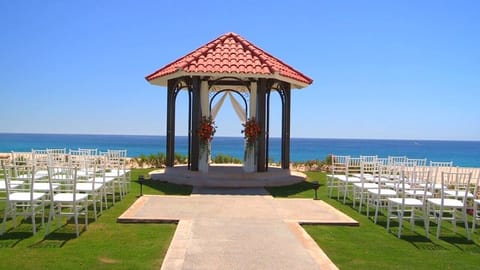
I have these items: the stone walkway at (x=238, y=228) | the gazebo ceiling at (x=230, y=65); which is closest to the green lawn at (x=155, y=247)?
the stone walkway at (x=238, y=228)

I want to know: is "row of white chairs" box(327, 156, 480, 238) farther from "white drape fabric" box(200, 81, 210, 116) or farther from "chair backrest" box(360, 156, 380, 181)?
"white drape fabric" box(200, 81, 210, 116)

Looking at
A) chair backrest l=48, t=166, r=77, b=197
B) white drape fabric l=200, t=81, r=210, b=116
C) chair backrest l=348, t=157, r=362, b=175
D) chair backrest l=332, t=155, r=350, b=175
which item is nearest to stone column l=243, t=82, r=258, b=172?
white drape fabric l=200, t=81, r=210, b=116

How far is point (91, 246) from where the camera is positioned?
622 centimetres

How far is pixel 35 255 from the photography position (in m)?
5.75

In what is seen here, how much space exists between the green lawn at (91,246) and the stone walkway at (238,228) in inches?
10.5

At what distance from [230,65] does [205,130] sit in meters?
2.05

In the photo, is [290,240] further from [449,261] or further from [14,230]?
[14,230]

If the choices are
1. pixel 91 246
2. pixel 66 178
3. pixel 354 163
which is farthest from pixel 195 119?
pixel 91 246

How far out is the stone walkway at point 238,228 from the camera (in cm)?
552

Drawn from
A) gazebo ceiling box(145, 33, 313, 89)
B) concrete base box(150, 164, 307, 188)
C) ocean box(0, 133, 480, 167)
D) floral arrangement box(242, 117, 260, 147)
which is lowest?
ocean box(0, 133, 480, 167)

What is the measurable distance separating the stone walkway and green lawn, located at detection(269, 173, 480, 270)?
0.96ft

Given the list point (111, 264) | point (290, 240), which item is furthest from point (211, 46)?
point (111, 264)

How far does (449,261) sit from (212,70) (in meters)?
8.49

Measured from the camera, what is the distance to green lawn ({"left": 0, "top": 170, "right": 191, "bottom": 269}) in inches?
214
